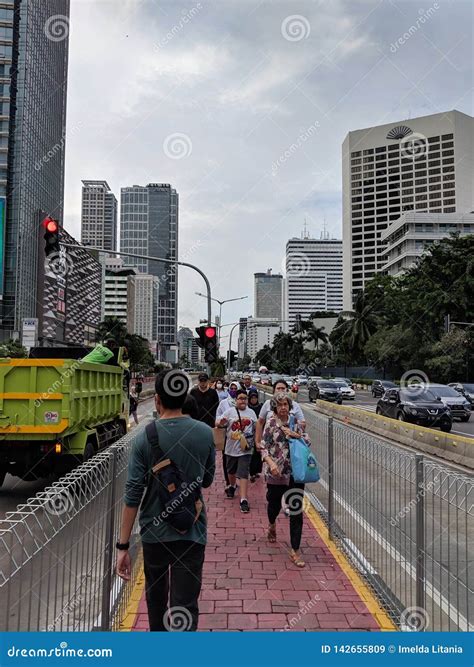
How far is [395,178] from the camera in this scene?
124 m

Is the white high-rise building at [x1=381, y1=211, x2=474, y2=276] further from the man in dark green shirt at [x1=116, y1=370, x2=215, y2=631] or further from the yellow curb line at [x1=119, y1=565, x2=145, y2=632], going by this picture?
the man in dark green shirt at [x1=116, y1=370, x2=215, y2=631]

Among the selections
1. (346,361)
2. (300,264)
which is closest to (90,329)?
(300,264)

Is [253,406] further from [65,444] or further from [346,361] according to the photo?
[346,361]

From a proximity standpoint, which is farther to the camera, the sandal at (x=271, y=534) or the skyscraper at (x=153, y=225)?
the skyscraper at (x=153, y=225)

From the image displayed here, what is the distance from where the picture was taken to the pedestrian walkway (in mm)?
3719

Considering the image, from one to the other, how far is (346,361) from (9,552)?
242 feet

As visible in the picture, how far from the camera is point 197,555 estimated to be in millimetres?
2797

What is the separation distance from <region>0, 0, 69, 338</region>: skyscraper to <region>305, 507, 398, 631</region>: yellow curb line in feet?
242

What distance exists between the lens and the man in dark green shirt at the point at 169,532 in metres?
2.77

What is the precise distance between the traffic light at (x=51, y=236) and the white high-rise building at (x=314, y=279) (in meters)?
132

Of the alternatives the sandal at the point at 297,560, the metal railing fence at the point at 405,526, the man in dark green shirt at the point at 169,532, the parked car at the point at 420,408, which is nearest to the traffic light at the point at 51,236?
the metal railing fence at the point at 405,526

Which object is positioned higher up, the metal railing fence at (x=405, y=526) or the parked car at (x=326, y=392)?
the metal railing fence at (x=405, y=526)

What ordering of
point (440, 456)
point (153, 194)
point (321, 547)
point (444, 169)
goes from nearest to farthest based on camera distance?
point (321, 547) < point (440, 456) < point (153, 194) < point (444, 169)

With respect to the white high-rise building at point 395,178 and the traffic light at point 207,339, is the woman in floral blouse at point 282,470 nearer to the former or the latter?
the traffic light at point 207,339
